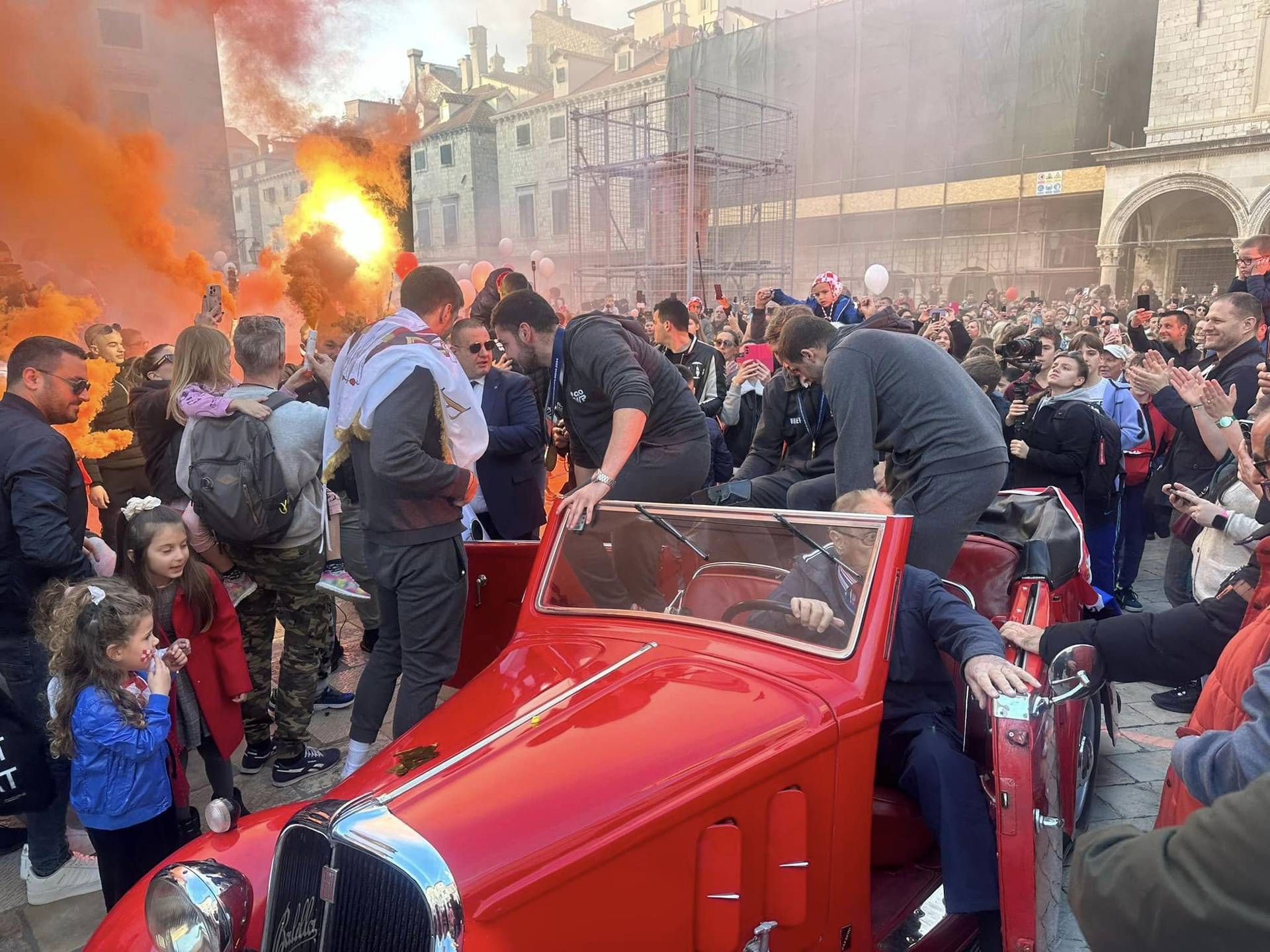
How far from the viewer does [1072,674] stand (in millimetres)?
1978

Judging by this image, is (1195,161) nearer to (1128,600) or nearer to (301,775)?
(1128,600)

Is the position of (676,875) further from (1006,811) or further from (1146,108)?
(1146,108)

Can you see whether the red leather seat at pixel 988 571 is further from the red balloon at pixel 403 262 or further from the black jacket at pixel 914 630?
the red balloon at pixel 403 262

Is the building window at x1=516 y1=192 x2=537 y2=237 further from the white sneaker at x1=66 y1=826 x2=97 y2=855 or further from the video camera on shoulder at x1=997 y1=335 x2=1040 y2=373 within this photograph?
the white sneaker at x1=66 y1=826 x2=97 y2=855

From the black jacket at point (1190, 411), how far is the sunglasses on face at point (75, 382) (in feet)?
18.4

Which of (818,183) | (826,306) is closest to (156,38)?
(826,306)

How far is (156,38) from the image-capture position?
11258 millimetres

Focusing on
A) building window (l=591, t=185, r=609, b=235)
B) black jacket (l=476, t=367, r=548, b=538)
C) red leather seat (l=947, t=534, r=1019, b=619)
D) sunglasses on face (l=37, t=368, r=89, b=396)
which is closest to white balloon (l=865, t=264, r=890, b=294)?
building window (l=591, t=185, r=609, b=235)

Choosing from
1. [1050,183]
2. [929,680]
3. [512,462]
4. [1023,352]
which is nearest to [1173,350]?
[1023,352]

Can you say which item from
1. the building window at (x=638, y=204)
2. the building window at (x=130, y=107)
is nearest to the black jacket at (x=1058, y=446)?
the building window at (x=638, y=204)

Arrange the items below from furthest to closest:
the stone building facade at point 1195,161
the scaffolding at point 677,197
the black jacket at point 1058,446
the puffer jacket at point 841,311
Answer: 1. the stone building facade at point 1195,161
2. the scaffolding at point 677,197
3. the puffer jacket at point 841,311
4. the black jacket at point 1058,446

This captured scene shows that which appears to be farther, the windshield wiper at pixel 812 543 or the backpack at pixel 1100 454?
the backpack at pixel 1100 454

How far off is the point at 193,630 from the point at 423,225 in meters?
24.4

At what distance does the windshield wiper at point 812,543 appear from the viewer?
2324 mm
